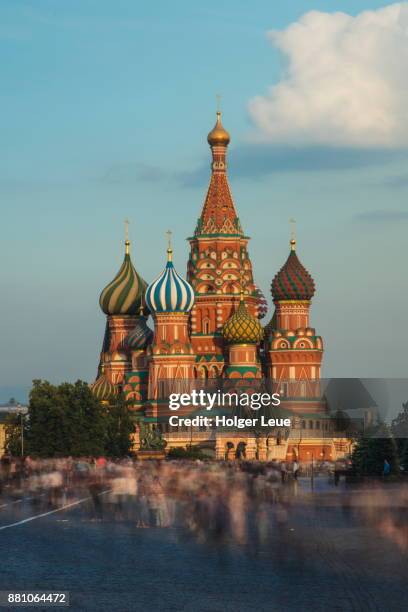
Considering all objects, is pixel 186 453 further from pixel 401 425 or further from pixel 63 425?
pixel 401 425

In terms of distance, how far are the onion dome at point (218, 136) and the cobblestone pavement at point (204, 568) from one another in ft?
261

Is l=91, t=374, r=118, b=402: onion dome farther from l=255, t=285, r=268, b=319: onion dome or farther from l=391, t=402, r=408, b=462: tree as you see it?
l=391, t=402, r=408, b=462: tree

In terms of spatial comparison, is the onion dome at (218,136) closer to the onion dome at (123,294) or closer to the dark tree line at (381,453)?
the onion dome at (123,294)

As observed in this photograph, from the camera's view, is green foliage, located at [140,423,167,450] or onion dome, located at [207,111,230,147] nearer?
green foliage, located at [140,423,167,450]

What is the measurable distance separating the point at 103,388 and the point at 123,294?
8404 millimetres

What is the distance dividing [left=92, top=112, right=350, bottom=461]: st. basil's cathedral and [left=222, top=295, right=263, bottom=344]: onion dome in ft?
0.23

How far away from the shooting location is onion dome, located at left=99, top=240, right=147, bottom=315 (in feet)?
376

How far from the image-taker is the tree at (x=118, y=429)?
91.6 m

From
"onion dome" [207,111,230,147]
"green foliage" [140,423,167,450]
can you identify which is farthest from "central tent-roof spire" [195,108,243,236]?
"green foliage" [140,423,167,450]

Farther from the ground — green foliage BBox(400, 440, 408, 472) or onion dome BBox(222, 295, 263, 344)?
onion dome BBox(222, 295, 263, 344)

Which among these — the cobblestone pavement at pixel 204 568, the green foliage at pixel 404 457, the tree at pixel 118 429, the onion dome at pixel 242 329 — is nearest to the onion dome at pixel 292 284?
the onion dome at pixel 242 329

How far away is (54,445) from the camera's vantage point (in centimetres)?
8231

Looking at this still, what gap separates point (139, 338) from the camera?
362 ft

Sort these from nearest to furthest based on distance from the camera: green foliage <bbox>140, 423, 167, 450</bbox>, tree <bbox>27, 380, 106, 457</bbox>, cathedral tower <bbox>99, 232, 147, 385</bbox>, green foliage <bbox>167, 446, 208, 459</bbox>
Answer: tree <bbox>27, 380, 106, 457</bbox> < green foliage <bbox>167, 446, 208, 459</bbox> < green foliage <bbox>140, 423, 167, 450</bbox> < cathedral tower <bbox>99, 232, 147, 385</bbox>
